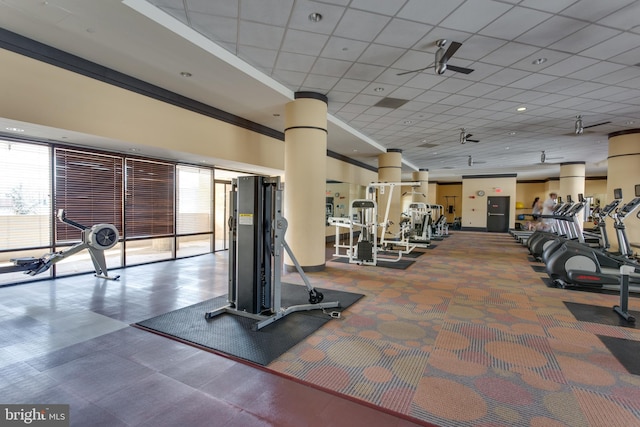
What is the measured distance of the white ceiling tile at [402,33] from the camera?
12.1 ft

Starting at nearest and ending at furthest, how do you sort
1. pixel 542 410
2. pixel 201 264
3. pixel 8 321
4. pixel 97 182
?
pixel 542 410 < pixel 8 321 < pixel 97 182 < pixel 201 264

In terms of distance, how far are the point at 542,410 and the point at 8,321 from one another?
5319 mm

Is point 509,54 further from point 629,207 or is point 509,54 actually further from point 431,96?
point 629,207

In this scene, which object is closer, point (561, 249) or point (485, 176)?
point (561, 249)

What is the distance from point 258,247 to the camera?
Answer: 3621 mm

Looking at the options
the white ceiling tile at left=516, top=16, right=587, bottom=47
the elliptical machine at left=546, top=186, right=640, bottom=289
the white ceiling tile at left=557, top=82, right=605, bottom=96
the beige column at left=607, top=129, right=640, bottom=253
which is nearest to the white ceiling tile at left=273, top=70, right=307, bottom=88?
the white ceiling tile at left=516, top=16, right=587, bottom=47

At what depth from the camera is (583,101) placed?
6164 mm

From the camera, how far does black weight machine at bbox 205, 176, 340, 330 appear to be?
3564 mm

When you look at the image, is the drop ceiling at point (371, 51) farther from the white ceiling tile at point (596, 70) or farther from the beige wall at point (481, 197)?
the beige wall at point (481, 197)

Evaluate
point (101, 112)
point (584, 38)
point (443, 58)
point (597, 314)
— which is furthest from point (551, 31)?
point (101, 112)

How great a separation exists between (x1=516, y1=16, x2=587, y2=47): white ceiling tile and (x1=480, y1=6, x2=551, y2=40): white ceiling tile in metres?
0.11

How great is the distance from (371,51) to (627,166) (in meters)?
8.78

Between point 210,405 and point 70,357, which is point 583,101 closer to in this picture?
point 210,405

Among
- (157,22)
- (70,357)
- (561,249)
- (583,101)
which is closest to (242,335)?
(70,357)
